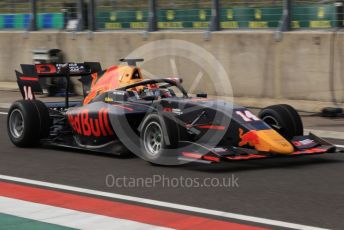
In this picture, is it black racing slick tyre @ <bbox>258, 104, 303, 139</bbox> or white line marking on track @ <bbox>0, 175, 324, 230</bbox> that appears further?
black racing slick tyre @ <bbox>258, 104, 303, 139</bbox>

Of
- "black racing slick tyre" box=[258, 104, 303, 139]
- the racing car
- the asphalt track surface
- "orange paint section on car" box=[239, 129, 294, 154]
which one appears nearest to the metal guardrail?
"black racing slick tyre" box=[258, 104, 303, 139]

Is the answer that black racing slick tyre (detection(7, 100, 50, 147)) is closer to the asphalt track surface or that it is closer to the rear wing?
the asphalt track surface

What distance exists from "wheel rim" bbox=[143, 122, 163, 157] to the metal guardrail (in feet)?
20.5

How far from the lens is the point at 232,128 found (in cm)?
877

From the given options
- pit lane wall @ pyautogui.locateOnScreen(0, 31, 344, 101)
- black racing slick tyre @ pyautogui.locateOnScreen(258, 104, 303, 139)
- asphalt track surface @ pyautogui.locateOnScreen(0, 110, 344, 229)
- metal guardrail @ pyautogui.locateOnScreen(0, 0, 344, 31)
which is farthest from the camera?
metal guardrail @ pyautogui.locateOnScreen(0, 0, 344, 31)

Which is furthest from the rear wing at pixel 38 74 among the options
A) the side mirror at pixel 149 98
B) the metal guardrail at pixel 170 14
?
the metal guardrail at pixel 170 14

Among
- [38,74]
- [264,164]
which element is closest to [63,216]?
[264,164]

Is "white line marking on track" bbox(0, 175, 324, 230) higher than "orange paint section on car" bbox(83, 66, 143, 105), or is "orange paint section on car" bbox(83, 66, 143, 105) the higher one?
"orange paint section on car" bbox(83, 66, 143, 105)

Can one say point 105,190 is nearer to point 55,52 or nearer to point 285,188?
point 285,188

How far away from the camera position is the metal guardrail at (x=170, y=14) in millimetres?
14352

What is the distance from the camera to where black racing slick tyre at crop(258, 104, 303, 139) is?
938cm

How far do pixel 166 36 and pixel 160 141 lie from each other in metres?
7.98

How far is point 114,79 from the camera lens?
10.4 metres

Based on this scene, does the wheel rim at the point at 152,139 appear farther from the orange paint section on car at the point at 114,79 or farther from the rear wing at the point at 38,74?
the rear wing at the point at 38,74
